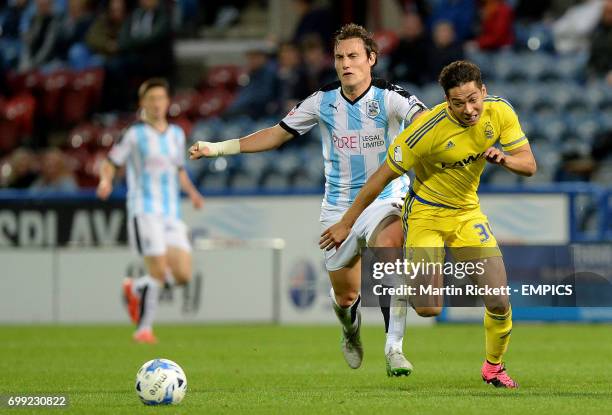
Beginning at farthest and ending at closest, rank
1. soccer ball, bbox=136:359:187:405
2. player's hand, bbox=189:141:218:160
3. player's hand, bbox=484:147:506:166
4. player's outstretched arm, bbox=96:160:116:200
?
player's outstretched arm, bbox=96:160:116:200, player's hand, bbox=189:141:218:160, soccer ball, bbox=136:359:187:405, player's hand, bbox=484:147:506:166

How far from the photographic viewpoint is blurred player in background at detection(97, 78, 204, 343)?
506 inches

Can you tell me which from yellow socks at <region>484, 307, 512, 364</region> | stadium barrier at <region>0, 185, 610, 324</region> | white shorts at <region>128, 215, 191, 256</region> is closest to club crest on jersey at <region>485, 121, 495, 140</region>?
yellow socks at <region>484, 307, 512, 364</region>

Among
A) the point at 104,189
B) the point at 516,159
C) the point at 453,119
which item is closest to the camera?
the point at 516,159

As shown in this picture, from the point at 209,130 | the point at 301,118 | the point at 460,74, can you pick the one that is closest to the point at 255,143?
the point at 301,118

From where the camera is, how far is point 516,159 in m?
7.34

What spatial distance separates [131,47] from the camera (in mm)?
21000

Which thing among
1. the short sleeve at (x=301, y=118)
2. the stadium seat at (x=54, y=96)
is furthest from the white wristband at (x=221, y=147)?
the stadium seat at (x=54, y=96)

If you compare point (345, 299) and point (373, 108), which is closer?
point (373, 108)

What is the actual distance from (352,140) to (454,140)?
3.97ft

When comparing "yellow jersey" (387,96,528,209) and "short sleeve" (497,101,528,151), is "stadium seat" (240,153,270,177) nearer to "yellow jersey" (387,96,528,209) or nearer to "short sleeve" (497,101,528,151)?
"yellow jersey" (387,96,528,209)

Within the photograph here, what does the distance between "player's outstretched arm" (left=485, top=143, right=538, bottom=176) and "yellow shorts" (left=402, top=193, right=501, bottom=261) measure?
2.04ft

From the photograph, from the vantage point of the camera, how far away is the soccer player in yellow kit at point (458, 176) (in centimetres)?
762

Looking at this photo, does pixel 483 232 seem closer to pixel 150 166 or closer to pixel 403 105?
pixel 403 105

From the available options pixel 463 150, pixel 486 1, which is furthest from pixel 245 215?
pixel 463 150
